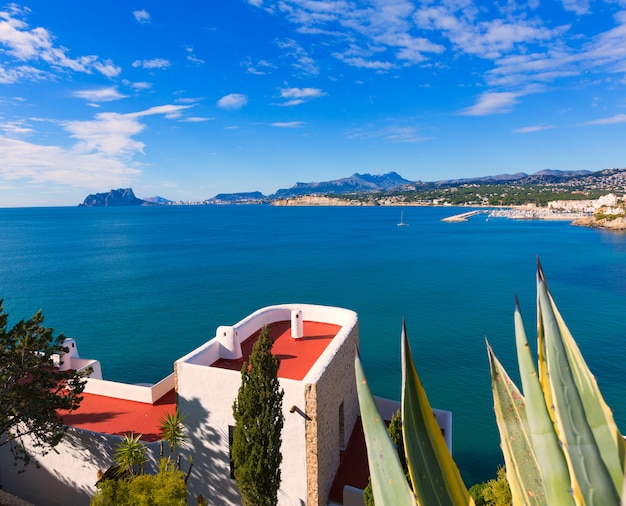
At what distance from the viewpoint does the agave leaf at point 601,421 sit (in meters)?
2.34

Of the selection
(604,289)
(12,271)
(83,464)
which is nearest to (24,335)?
(83,464)

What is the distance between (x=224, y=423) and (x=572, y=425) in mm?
10515

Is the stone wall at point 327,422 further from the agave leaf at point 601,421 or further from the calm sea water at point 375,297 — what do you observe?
the agave leaf at point 601,421

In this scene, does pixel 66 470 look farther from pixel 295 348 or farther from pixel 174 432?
pixel 295 348

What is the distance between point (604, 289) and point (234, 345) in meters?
49.0

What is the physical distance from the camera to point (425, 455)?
2812mm

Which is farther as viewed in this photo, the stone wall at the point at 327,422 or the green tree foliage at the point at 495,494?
the stone wall at the point at 327,422

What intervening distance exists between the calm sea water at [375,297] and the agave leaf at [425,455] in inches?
324

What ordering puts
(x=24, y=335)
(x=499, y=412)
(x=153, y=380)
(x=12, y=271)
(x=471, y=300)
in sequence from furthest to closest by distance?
1. (x=12, y=271)
2. (x=471, y=300)
3. (x=153, y=380)
4. (x=24, y=335)
5. (x=499, y=412)

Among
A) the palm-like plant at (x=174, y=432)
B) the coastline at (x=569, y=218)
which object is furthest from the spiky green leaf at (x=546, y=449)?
the coastline at (x=569, y=218)

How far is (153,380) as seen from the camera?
26078mm

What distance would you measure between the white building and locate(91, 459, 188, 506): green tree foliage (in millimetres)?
1833

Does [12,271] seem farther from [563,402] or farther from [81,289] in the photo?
[563,402]

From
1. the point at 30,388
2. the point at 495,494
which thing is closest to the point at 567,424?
the point at 495,494
